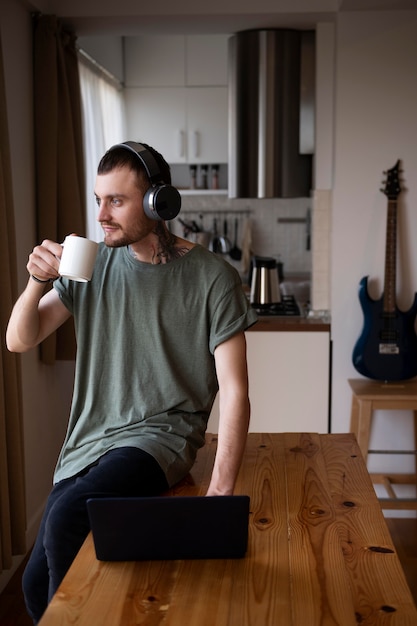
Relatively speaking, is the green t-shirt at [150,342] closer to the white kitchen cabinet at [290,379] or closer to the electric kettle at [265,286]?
the white kitchen cabinet at [290,379]

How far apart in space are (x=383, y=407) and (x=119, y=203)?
210 cm

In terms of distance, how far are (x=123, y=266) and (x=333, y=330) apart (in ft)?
6.92

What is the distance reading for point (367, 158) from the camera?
Answer: 3.78 m

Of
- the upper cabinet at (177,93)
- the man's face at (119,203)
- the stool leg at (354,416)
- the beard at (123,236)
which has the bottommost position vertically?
the stool leg at (354,416)

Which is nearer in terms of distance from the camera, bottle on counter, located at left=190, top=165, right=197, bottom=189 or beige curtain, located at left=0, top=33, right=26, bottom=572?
beige curtain, located at left=0, top=33, right=26, bottom=572

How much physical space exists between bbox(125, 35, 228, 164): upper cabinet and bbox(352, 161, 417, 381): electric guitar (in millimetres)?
2298

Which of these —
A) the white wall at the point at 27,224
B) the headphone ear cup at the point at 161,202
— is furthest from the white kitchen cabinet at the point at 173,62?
the headphone ear cup at the point at 161,202

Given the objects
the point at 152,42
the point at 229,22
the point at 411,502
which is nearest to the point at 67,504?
the point at 411,502

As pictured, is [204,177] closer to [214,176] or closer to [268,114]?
[214,176]

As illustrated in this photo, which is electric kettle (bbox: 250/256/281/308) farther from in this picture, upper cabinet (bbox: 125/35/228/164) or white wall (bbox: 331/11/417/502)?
upper cabinet (bbox: 125/35/228/164)

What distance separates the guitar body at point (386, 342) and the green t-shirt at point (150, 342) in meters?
1.94

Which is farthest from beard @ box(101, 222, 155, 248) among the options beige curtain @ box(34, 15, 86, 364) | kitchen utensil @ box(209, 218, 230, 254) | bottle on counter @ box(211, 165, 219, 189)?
kitchen utensil @ box(209, 218, 230, 254)

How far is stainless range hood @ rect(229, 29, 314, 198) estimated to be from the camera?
13.0ft

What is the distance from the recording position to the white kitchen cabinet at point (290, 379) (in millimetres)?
3883
